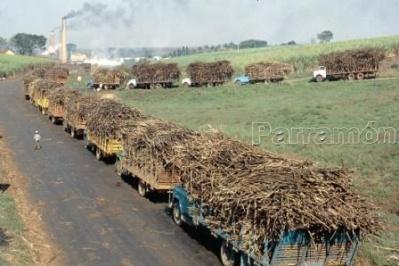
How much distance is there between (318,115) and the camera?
1608 inches

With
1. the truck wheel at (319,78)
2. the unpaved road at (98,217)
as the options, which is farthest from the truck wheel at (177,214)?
the truck wheel at (319,78)

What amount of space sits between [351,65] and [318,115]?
28003 mm

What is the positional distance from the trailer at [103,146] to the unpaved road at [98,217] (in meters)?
0.60

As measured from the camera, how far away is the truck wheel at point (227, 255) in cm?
1549

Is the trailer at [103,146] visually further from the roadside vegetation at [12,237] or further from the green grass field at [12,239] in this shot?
the green grass field at [12,239]

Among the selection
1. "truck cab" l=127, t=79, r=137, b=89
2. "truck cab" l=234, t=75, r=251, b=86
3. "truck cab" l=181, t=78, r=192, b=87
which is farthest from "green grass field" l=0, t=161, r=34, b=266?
"truck cab" l=181, t=78, r=192, b=87

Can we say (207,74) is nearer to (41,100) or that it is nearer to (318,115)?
(41,100)

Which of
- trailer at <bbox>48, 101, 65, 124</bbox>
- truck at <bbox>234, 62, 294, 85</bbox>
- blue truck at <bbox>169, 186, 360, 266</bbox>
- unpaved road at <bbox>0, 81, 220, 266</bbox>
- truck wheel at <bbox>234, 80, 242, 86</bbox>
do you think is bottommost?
unpaved road at <bbox>0, 81, 220, 266</bbox>

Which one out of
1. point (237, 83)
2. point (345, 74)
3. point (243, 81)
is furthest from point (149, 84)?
point (345, 74)

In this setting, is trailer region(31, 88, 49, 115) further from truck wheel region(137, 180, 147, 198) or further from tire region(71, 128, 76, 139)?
truck wheel region(137, 180, 147, 198)

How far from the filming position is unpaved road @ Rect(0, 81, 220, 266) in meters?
16.8

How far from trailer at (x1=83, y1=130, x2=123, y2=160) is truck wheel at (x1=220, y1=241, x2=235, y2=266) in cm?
1263

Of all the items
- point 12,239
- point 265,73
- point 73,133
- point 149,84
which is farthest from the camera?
point 149,84

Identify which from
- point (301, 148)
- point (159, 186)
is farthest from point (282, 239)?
point (301, 148)
